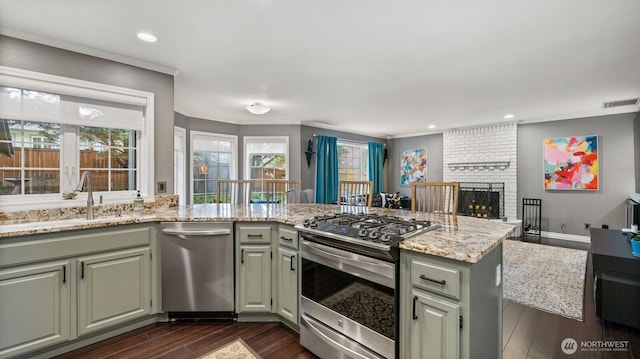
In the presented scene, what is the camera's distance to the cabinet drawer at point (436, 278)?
1359 millimetres

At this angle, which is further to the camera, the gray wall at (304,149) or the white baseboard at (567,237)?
the gray wall at (304,149)

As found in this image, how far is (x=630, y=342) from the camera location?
85.1 inches

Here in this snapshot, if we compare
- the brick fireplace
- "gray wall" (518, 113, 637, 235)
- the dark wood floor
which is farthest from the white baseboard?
the dark wood floor

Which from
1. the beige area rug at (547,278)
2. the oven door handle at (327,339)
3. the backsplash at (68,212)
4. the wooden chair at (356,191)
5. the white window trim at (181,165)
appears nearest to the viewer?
the oven door handle at (327,339)

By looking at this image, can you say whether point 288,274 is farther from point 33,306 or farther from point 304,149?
point 304,149

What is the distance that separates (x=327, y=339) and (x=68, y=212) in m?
2.49

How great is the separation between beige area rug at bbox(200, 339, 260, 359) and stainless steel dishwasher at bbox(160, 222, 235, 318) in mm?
380

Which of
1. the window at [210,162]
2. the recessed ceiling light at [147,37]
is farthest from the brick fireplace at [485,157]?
the recessed ceiling light at [147,37]

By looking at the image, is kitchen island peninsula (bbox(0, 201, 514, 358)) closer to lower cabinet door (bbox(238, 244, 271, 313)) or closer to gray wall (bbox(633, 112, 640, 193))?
lower cabinet door (bbox(238, 244, 271, 313))

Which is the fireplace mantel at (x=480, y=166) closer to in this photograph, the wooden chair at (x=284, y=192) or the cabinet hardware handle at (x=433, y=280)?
the wooden chair at (x=284, y=192)

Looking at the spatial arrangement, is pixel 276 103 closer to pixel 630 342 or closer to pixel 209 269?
pixel 209 269

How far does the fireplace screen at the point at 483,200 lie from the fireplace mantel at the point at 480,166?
0.35 meters

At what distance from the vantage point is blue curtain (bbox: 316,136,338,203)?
21.6 ft

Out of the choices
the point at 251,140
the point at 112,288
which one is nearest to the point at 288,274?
the point at 112,288
